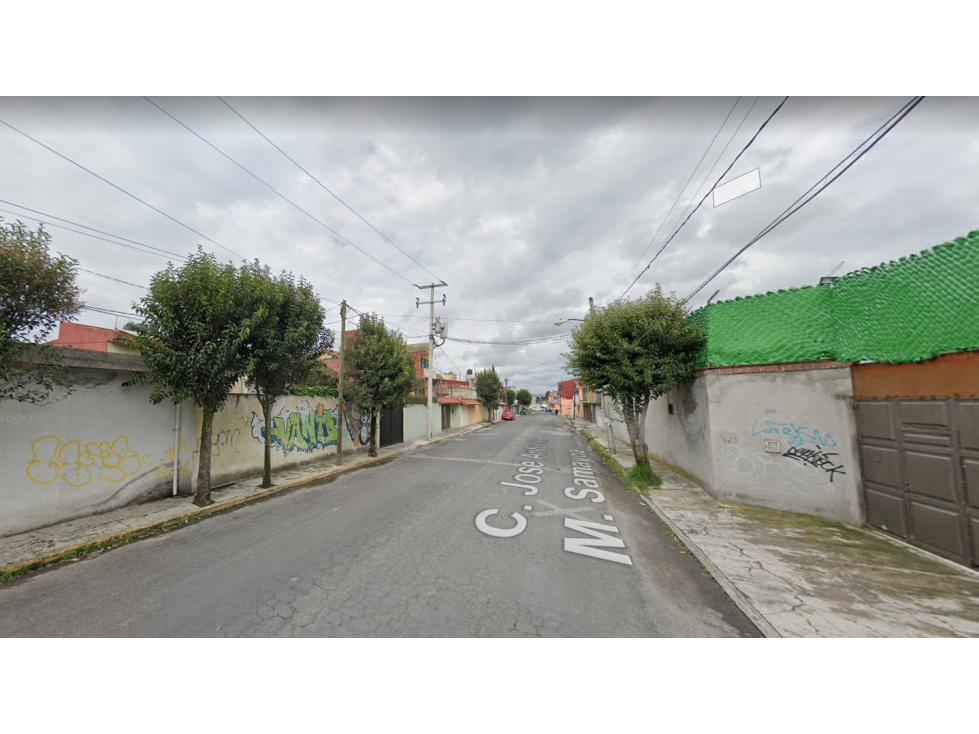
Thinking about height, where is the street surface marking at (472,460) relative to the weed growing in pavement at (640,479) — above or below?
below

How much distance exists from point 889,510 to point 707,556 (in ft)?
10.9

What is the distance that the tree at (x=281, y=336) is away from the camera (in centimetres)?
698

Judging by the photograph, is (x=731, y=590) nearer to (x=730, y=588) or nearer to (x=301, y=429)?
(x=730, y=588)

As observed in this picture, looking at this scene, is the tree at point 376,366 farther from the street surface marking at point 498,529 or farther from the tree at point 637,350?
the street surface marking at point 498,529

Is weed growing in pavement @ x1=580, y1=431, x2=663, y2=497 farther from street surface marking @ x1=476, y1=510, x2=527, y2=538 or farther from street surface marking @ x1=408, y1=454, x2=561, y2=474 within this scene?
street surface marking @ x1=476, y1=510, x2=527, y2=538

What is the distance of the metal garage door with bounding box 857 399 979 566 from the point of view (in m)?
4.04

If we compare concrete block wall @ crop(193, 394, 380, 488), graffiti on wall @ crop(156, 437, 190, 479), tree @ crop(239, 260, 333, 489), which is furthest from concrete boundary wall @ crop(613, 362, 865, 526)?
graffiti on wall @ crop(156, 437, 190, 479)

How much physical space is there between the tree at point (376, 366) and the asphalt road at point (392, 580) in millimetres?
5657

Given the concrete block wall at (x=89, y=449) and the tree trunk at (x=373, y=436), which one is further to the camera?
the tree trunk at (x=373, y=436)

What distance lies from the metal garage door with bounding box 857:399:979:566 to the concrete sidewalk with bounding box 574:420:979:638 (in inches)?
11.6

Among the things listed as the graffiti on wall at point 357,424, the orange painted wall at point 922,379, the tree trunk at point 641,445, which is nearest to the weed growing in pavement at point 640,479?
the tree trunk at point 641,445

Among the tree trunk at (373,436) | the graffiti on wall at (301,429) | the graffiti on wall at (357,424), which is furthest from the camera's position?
the graffiti on wall at (357,424)
